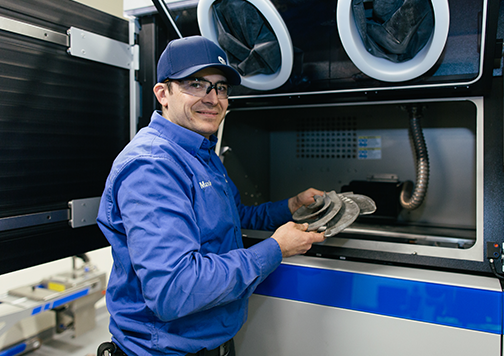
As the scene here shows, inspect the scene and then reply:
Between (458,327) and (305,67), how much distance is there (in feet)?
3.23

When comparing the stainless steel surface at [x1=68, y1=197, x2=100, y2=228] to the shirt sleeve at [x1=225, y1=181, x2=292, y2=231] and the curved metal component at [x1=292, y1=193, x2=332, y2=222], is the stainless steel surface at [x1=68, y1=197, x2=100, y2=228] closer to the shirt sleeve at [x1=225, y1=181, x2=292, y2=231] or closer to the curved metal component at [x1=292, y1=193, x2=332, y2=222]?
the shirt sleeve at [x1=225, y1=181, x2=292, y2=231]

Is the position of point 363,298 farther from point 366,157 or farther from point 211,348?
point 366,157

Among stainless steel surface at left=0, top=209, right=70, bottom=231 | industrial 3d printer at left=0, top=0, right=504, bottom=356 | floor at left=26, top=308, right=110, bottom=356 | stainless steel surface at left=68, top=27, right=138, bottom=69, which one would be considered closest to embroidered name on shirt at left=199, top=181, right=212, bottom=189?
industrial 3d printer at left=0, top=0, right=504, bottom=356

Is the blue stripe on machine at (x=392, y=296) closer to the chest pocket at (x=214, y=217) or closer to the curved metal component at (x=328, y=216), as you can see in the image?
the curved metal component at (x=328, y=216)

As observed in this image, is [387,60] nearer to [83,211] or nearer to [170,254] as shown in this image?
[170,254]

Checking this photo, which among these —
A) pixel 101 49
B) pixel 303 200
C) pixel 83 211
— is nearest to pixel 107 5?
pixel 101 49

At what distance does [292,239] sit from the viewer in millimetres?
979

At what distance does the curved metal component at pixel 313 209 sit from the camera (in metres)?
1.14

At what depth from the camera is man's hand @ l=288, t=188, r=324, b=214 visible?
1.36 m

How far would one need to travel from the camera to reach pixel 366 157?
1758 millimetres

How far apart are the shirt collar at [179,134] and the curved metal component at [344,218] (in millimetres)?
481

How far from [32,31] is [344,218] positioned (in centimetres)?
114

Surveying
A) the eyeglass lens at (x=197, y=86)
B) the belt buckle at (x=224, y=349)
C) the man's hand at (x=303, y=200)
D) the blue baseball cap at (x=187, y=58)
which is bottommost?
the belt buckle at (x=224, y=349)

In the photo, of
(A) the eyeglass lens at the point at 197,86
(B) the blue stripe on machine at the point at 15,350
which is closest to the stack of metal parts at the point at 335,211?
(A) the eyeglass lens at the point at 197,86
